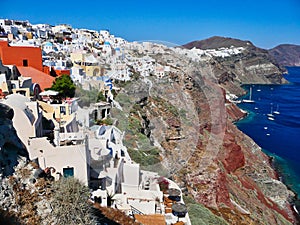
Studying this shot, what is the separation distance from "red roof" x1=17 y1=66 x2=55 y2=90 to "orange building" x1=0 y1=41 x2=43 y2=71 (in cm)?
86

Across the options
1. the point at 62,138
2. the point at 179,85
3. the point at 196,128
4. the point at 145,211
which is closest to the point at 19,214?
the point at 62,138

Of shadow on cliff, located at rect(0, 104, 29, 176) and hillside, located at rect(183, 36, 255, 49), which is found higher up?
hillside, located at rect(183, 36, 255, 49)

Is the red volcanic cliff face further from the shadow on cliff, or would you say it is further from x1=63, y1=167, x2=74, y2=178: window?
the shadow on cliff

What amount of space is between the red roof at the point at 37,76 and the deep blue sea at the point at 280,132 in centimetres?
1723

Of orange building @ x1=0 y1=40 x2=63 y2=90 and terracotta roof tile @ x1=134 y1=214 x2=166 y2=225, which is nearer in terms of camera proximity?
terracotta roof tile @ x1=134 y1=214 x2=166 y2=225

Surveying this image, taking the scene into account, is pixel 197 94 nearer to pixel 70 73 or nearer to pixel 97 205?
pixel 70 73

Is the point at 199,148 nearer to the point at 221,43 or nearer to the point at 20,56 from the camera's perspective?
the point at 20,56

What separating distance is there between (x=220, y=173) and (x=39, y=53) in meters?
11.8

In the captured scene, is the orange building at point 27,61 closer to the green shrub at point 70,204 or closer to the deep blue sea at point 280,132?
the green shrub at point 70,204

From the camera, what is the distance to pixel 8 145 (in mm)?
6297

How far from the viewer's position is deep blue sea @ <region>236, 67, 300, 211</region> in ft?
81.5

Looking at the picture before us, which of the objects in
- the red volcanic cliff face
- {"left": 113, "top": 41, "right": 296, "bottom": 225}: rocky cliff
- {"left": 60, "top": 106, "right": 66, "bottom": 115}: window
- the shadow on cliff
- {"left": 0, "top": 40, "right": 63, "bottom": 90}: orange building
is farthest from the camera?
the red volcanic cliff face

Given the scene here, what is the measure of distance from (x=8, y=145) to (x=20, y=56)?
945 centimetres

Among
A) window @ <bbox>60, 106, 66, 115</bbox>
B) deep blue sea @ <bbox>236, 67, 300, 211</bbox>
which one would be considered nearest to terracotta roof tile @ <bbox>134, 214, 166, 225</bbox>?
window @ <bbox>60, 106, 66, 115</bbox>
